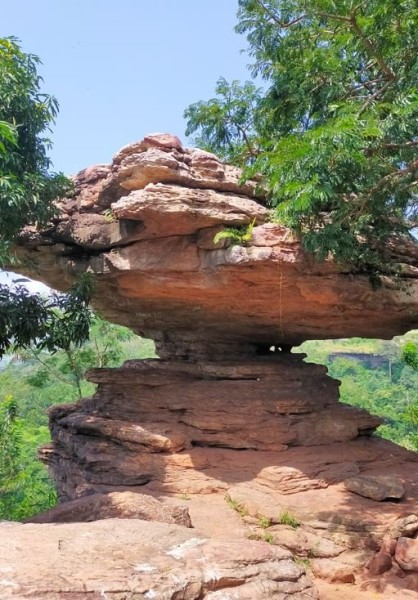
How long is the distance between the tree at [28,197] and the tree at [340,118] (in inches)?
158

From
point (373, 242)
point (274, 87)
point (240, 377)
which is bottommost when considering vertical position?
point (240, 377)

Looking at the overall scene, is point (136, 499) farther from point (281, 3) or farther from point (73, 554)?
point (281, 3)

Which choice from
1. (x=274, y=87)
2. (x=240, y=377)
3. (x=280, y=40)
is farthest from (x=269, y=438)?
(x=280, y=40)

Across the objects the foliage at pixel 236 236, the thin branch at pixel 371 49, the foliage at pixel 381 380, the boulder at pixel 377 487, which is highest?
the thin branch at pixel 371 49

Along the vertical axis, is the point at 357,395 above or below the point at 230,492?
below

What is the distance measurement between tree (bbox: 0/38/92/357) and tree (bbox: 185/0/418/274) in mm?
4003

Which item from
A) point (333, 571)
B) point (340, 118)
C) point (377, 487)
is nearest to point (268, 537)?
point (333, 571)

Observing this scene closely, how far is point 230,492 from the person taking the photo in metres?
9.78

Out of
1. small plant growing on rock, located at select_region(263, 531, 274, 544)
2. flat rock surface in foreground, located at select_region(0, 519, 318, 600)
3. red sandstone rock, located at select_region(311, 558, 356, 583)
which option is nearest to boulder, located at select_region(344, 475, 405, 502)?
red sandstone rock, located at select_region(311, 558, 356, 583)

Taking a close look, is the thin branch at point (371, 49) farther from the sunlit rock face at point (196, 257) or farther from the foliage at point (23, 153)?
the foliage at point (23, 153)

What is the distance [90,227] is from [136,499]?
5.94 m

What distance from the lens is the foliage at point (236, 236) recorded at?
30.9ft

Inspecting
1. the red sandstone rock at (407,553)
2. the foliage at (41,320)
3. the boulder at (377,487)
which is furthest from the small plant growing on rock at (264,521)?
the foliage at (41,320)

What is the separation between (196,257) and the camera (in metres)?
10.0
